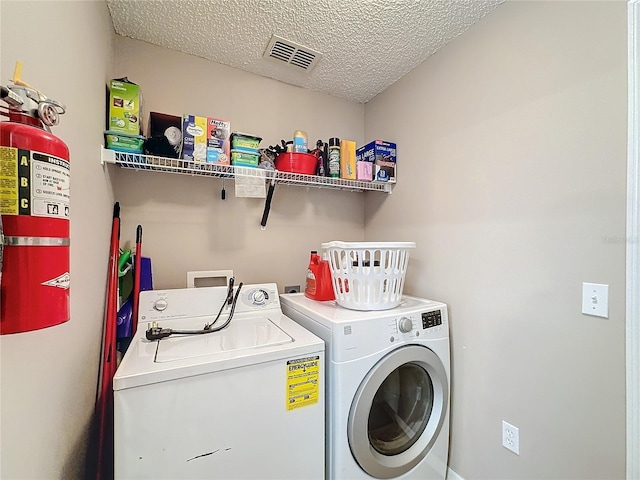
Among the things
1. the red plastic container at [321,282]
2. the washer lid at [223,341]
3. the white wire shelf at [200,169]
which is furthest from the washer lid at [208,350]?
the white wire shelf at [200,169]

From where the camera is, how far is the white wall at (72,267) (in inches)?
23.9

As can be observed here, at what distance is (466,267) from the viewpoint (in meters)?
1.49

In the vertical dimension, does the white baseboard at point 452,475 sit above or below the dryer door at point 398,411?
below

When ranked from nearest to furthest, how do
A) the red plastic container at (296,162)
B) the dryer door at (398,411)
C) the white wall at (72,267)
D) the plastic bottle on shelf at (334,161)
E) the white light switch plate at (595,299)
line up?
the white wall at (72,267)
the white light switch plate at (595,299)
the dryer door at (398,411)
the red plastic container at (296,162)
the plastic bottle on shelf at (334,161)

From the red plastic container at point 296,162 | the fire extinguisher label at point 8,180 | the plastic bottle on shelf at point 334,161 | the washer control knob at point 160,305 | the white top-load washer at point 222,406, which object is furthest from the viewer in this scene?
the plastic bottle on shelf at point 334,161

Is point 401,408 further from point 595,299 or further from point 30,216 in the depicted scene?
point 30,216

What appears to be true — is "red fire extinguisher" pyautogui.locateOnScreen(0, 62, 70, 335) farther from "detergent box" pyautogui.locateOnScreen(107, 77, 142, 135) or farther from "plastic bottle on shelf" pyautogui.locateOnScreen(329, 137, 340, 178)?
"plastic bottle on shelf" pyautogui.locateOnScreen(329, 137, 340, 178)

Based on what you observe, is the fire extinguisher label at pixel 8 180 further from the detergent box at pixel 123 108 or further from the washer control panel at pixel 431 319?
the washer control panel at pixel 431 319

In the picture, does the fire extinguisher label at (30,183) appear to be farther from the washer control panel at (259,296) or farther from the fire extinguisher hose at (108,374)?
the washer control panel at (259,296)

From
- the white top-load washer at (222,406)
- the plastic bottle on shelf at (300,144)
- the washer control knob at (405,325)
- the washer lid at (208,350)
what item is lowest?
the white top-load washer at (222,406)

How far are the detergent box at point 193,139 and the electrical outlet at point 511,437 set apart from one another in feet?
6.44

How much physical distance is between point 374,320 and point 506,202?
83 cm

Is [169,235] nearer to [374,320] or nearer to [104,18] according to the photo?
[104,18]

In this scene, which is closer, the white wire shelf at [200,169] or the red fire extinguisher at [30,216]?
the red fire extinguisher at [30,216]
